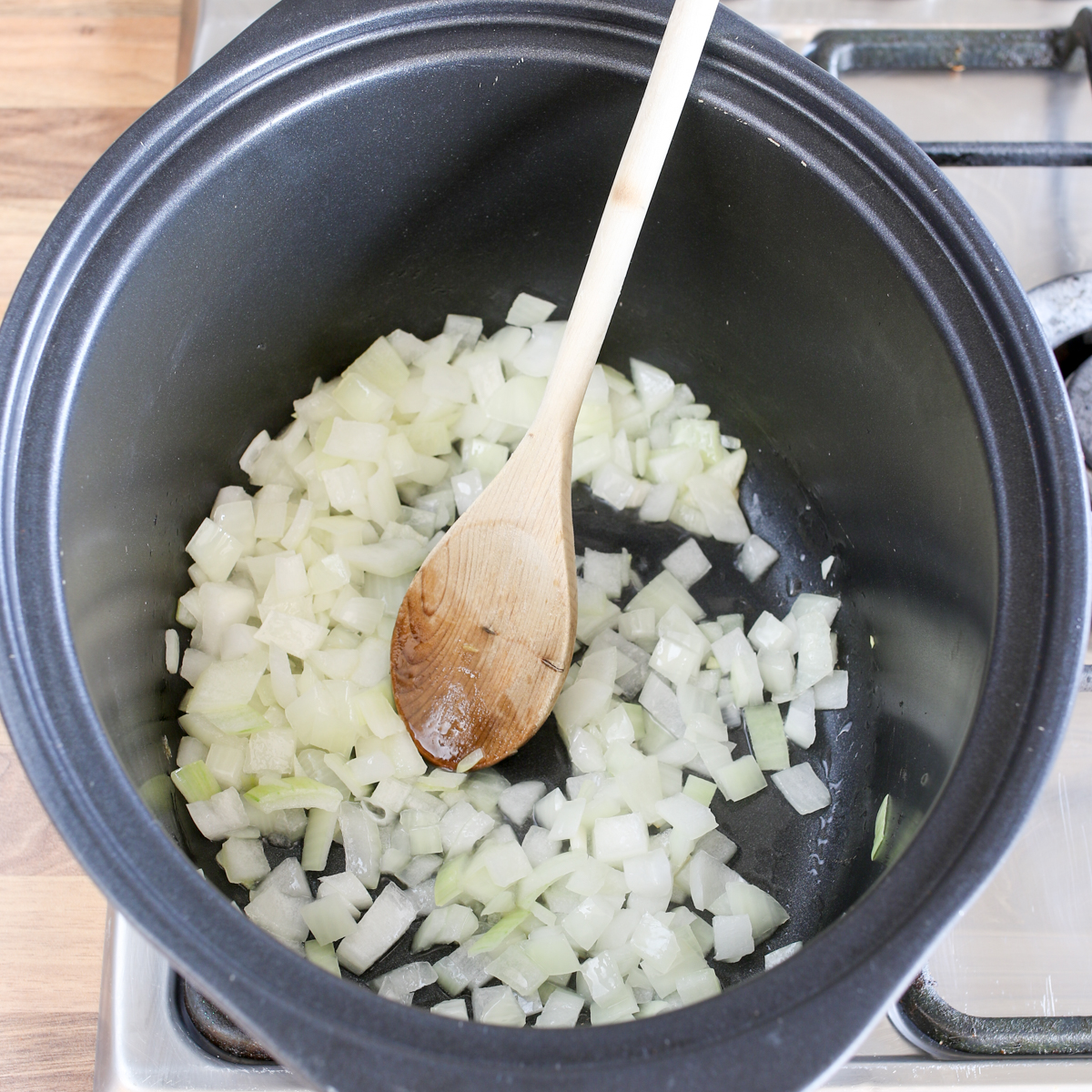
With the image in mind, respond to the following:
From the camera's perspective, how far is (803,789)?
3.27 ft

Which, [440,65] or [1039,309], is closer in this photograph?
[440,65]

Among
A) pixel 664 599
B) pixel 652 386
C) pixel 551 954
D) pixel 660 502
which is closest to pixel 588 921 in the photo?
pixel 551 954

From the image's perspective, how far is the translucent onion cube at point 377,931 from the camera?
2.92ft

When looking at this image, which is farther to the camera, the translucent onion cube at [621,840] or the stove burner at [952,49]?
the stove burner at [952,49]

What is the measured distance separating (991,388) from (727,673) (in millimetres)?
438

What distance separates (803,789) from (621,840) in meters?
0.21

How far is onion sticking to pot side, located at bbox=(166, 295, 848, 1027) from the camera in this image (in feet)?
2.96

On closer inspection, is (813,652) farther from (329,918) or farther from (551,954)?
(329,918)

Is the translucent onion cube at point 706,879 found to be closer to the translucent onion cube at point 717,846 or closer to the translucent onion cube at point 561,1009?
the translucent onion cube at point 717,846

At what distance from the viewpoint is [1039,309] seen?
39.2 inches

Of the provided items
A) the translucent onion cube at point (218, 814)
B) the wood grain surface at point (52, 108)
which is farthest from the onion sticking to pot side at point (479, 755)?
the wood grain surface at point (52, 108)

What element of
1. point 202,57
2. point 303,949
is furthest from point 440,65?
point 303,949

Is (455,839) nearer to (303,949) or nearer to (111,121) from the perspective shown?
(303,949)

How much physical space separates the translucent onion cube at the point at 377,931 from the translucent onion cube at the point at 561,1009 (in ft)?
0.50
